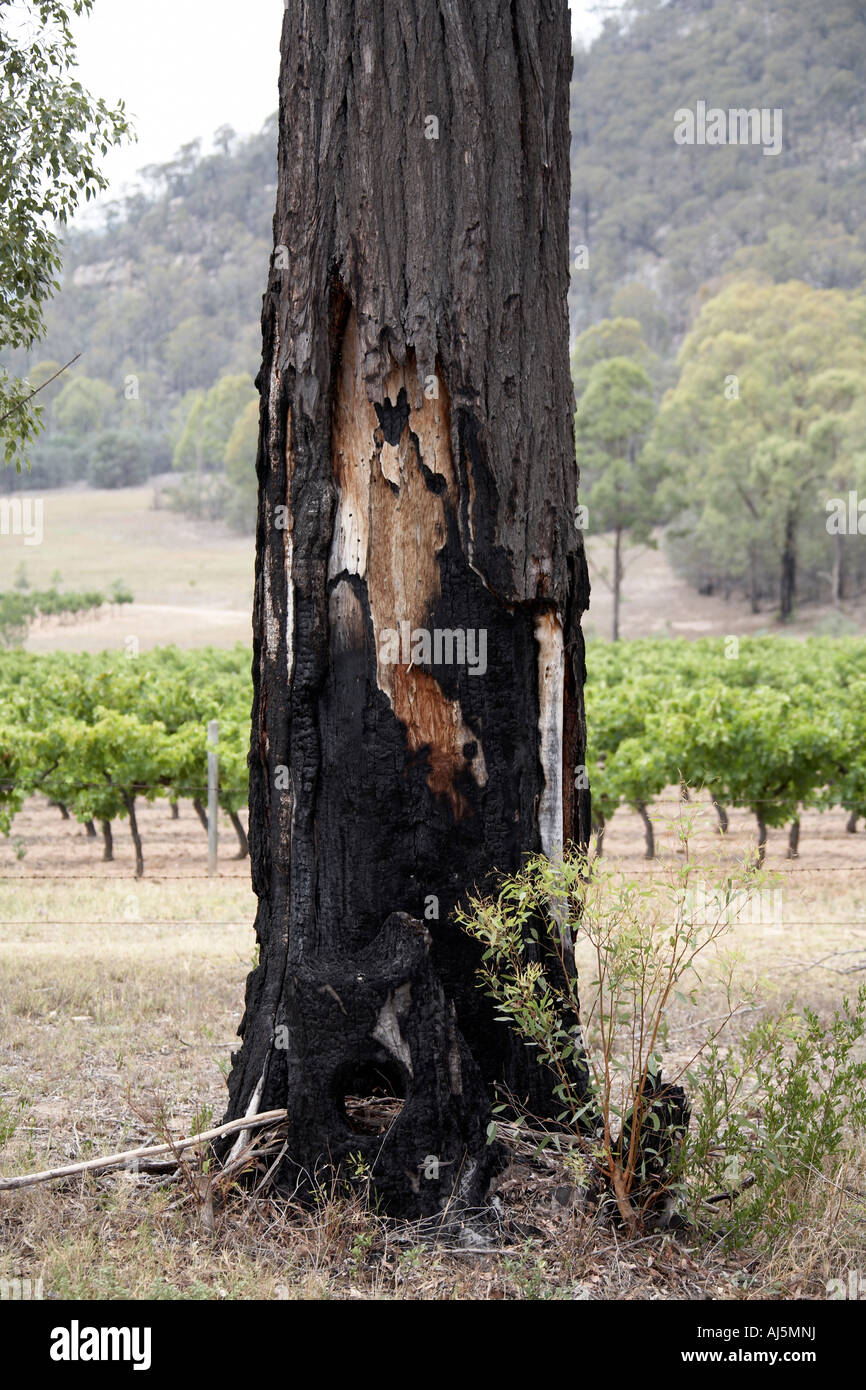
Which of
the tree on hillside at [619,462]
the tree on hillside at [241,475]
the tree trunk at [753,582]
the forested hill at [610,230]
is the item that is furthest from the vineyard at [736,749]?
the forested hill at [610,230]

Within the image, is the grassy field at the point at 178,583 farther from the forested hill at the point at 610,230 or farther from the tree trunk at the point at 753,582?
the forested hill at the point at 610,230

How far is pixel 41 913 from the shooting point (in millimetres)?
9641

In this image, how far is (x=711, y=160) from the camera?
5059 inches

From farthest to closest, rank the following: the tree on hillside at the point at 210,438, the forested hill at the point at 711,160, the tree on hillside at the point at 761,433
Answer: the forested hill at the point at 711,160 < the tree on hillside at the point at 210,438 < the tree on hillside at the point at 761,433

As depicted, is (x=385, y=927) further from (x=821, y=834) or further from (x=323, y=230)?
(x=821, y=834)

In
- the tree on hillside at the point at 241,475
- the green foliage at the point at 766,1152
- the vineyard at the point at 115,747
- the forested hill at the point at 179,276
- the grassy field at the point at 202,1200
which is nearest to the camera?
the grassy field at the point at 202,1200

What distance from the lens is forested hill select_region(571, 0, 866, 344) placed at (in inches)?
4306

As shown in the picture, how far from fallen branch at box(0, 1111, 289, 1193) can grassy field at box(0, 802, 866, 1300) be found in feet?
0.23

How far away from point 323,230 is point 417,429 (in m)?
0.66

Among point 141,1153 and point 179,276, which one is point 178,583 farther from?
point 179,276

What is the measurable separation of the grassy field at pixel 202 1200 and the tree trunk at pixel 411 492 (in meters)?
0.29

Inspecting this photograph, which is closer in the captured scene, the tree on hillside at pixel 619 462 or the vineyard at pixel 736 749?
the vineyard at pixel 736 749

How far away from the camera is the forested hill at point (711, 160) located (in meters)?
109

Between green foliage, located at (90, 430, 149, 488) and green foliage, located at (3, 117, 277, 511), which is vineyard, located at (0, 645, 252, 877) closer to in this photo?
green foliage, located at (3, 117, 277, 511)
